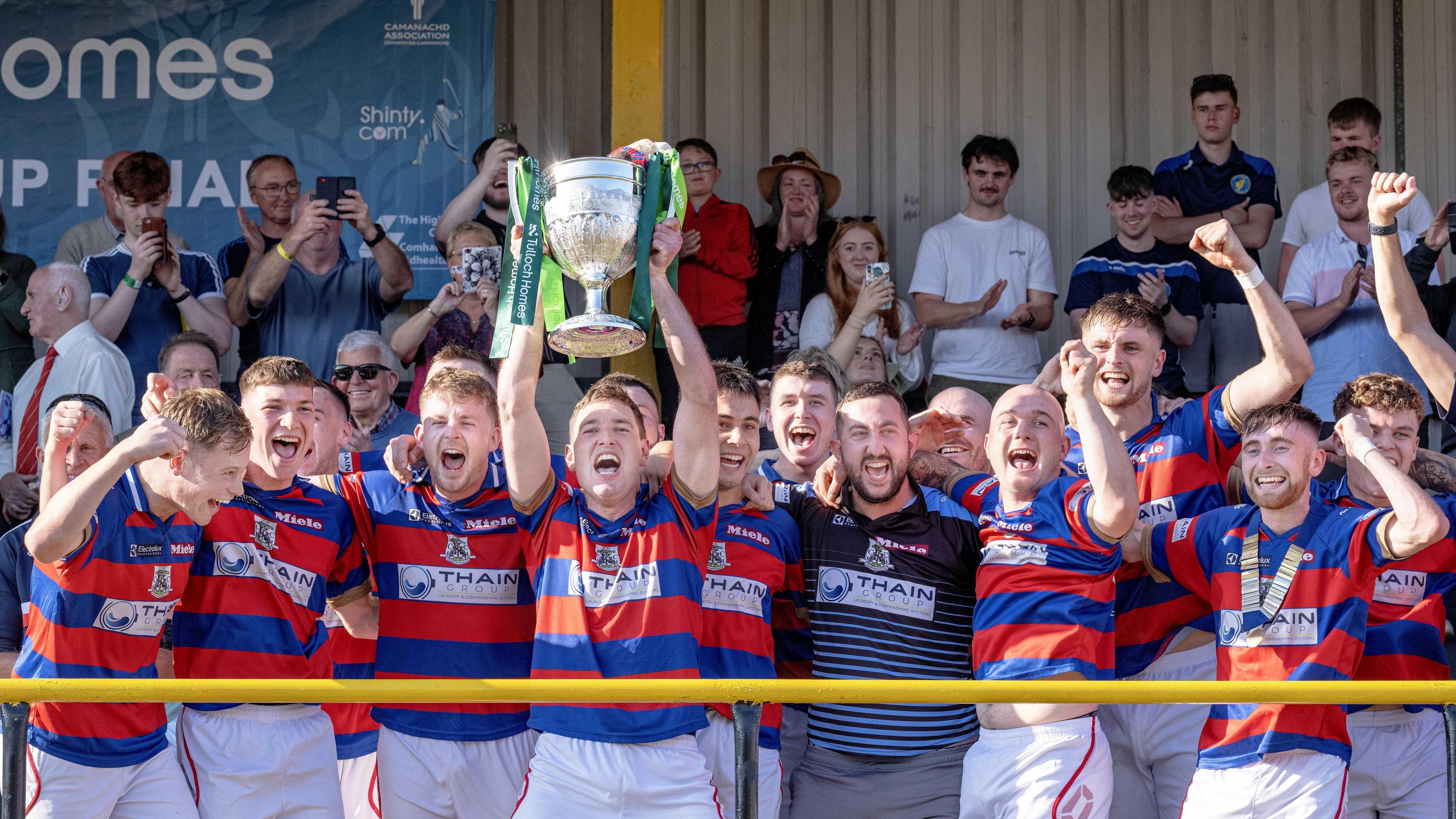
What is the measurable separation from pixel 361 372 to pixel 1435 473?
388 cm

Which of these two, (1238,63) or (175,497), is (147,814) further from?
(1238,63)

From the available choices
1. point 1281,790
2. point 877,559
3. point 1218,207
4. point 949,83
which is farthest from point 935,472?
point 949,83

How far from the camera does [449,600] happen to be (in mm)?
4336

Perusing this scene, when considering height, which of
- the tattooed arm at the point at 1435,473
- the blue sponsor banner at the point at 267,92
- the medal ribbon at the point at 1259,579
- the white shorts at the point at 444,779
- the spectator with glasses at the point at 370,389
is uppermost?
the blue sponsor banner at the point at 267,92

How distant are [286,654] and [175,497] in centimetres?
54

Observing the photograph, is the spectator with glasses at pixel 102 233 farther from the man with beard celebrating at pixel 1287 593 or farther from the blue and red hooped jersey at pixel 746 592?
the man with beard celebrating at pixel 1287 593

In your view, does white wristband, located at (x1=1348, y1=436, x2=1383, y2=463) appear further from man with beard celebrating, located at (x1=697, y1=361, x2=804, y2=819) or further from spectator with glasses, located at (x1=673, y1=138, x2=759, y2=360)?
spectator with glasses, located at (x1=673, y1=138, x2=759, y2=360)

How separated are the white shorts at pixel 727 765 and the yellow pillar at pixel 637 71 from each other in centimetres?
434

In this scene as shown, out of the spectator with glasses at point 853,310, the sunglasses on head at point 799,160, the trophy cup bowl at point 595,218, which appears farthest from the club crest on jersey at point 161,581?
the sunglasses on head at point 799,160

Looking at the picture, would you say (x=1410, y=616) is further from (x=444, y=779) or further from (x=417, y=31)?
(x=417, y=31)

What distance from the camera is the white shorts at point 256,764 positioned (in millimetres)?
4113

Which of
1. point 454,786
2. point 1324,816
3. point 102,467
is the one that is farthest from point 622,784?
point 1324,816

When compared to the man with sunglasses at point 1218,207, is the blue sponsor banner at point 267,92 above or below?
above

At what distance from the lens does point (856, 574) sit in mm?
4473
